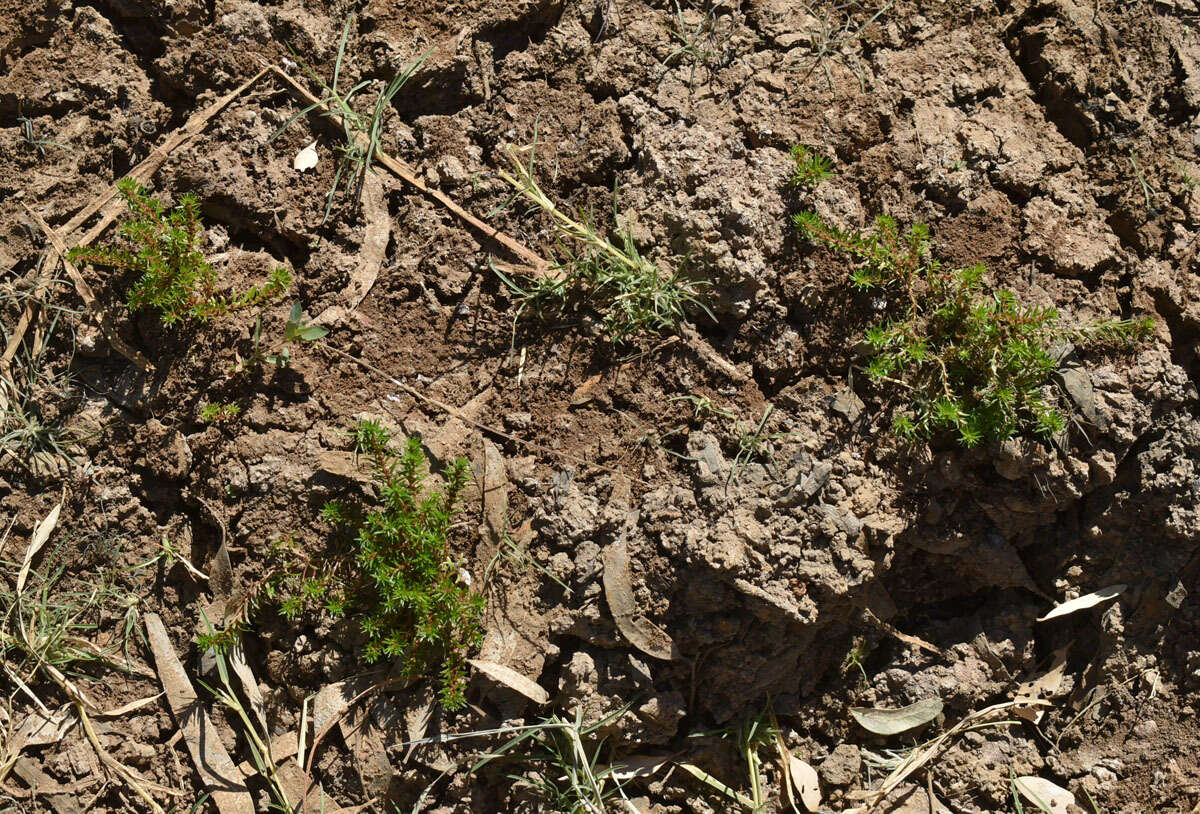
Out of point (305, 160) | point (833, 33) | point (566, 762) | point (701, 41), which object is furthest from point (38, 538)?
point (833, 33)

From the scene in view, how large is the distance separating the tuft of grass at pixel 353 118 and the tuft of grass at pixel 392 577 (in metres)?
0.90

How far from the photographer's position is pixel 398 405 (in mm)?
3125

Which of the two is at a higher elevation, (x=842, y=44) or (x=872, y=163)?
(x=842, y=44)

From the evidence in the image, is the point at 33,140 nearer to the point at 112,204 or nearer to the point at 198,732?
the point at 112,204

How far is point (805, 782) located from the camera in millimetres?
3148

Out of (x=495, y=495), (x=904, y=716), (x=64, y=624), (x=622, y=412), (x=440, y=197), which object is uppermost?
(x=440, y=197)

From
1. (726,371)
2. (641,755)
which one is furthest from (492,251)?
(641,755)

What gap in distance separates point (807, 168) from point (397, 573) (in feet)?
6.22

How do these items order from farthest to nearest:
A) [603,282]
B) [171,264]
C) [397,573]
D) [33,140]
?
1. [33,140]
2. [603,282]
3. [171,264]
4. [397,573]

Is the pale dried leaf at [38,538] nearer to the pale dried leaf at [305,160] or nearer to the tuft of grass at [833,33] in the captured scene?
the pale dried leaf at [305,160]

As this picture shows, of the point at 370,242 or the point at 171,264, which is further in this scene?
the point at 370,242

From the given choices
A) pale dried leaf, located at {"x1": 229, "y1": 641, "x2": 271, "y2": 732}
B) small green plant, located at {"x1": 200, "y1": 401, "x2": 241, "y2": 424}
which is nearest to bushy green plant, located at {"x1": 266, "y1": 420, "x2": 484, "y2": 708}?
pale dried leaf, located at {"x1": 229, "y1": 641, "x2": 271, "y2": 732}

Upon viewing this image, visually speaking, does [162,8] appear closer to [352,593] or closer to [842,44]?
[352,593]

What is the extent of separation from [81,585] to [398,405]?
129cm
